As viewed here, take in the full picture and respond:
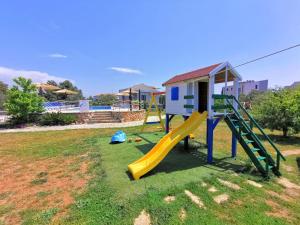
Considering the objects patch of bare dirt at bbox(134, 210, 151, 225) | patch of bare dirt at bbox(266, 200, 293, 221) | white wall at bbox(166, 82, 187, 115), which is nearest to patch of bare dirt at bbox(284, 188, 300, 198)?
patch of bare dirt at bbox(266, 200, 293, 221)

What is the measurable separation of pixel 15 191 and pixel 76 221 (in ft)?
7.67

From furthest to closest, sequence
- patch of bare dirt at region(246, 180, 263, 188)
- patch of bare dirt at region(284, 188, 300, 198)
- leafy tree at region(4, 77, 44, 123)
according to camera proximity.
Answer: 1. leafy tree at region(4, 77, 44, 123)
2. patch of bare dirt at region(246, 180, 263, 188)
3. patch of bare dirt at region(284, 188, 300, 198)

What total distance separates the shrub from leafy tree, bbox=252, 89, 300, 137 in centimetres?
1500

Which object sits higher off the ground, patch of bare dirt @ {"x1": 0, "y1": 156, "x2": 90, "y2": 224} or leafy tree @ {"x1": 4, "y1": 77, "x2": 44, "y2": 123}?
leafy tree @ {"x1": 4, "y1": 77, "x2": 44, "y2": 123}

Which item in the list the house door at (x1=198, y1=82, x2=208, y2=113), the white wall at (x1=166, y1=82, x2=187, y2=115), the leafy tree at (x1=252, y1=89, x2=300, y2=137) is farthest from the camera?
the leafy tree at (x1=252, y1=89, x2=300, y2=137)

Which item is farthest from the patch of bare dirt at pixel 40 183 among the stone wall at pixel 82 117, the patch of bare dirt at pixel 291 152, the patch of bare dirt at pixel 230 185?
the stone wall at pixel 82 117

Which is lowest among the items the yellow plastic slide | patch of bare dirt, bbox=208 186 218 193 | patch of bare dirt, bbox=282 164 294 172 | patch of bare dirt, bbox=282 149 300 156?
patch of bare dirt, bbox=282 164 294 172

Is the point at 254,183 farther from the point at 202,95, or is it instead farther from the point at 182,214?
the point at 202,95

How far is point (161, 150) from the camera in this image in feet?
17.2

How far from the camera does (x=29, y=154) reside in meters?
7.38

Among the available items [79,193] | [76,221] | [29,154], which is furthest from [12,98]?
[76,221]

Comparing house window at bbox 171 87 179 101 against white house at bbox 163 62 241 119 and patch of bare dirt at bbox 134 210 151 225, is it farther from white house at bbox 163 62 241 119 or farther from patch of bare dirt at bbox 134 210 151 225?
patch of bare dirt at bbox 134 210 151 225

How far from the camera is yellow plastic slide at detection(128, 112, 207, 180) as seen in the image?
4.77 m

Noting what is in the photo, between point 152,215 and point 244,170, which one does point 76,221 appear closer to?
point 152,215
